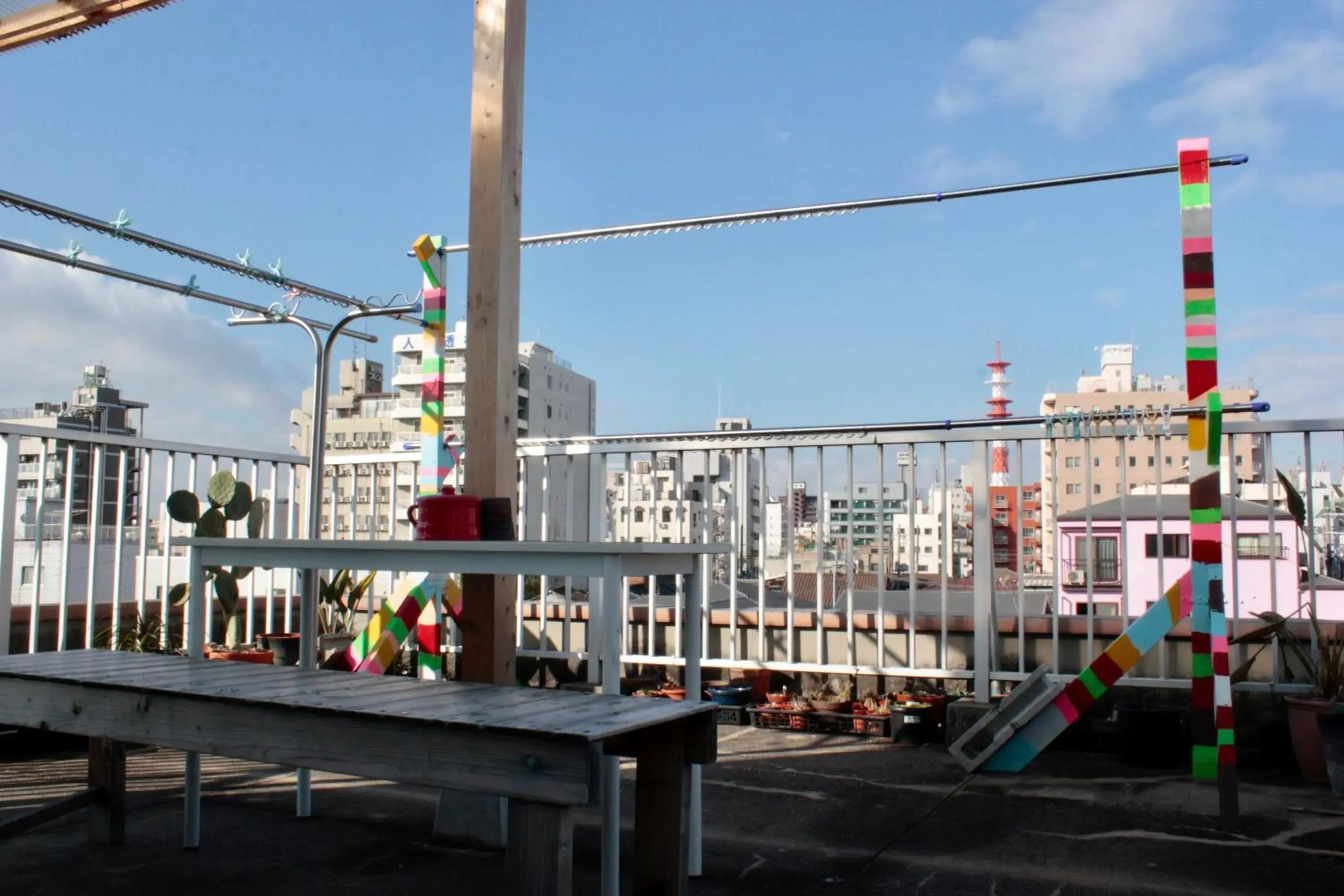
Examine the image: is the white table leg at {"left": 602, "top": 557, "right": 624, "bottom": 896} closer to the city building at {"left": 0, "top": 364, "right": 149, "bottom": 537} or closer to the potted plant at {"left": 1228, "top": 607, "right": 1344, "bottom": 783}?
the potted plant at {"left": 1228, "top": 607, "right": 1344, "bottom": 783}

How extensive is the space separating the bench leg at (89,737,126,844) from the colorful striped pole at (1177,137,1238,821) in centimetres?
303

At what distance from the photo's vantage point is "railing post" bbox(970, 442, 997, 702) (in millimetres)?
3740

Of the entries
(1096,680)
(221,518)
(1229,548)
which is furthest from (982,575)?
(221,518)

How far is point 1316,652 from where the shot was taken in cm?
340

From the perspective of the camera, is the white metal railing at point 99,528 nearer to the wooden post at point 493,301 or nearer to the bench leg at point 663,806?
the wooden post at point 493,301

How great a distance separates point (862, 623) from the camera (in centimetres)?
428

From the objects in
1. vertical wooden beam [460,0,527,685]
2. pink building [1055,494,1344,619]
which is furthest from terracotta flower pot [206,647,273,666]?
pink building [1055,494,1344,619]

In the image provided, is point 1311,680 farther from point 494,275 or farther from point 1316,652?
point 494,275

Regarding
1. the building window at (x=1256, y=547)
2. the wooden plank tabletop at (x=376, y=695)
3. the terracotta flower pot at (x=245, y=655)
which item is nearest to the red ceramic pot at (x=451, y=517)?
the wooden plank tabletop at (x=376, y=695)

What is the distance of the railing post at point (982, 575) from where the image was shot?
3.74 m

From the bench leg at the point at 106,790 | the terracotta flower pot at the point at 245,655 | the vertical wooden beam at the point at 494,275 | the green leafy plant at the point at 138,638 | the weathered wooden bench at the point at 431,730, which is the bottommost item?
the bench leg at the point at 106,790

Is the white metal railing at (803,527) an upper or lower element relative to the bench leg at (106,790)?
upper

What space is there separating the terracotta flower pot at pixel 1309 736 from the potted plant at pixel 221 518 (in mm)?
3961

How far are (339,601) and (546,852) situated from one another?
3902 millimetres
